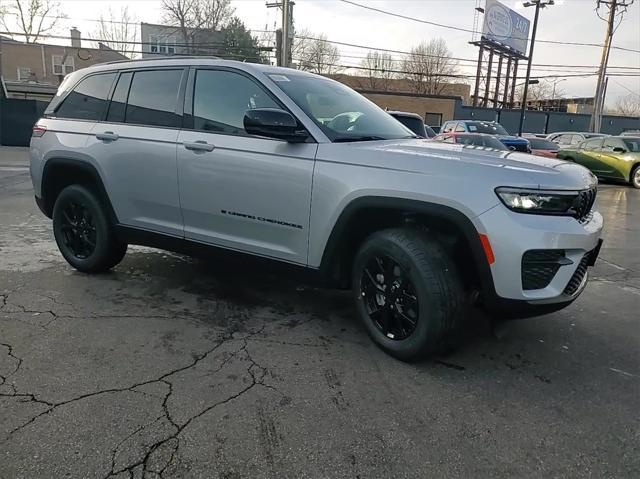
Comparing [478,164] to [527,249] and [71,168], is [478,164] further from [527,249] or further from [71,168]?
[71,168]

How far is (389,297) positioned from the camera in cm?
322

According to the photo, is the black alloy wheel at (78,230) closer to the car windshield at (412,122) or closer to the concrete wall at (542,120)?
the car windshield at (412,122)

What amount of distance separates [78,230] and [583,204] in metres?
4.31

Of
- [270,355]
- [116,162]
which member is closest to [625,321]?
[270,355]

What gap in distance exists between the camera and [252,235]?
12.1ft

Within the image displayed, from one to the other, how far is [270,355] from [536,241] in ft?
5.83

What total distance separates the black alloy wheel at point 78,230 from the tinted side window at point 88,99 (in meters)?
0.84

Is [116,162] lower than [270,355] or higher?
higher

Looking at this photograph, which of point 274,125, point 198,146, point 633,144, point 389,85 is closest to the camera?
point 274,125

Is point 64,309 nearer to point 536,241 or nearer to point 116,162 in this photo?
point 116,162

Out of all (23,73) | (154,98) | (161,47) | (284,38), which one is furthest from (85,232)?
(23,73)

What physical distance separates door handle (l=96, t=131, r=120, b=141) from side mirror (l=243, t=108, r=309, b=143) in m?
1.61

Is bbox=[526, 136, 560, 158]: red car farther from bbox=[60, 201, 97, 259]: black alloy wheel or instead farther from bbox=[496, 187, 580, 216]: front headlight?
bbox=[60, 201, 97, 259]: black alloy wheel

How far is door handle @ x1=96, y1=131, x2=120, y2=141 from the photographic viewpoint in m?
4.32
